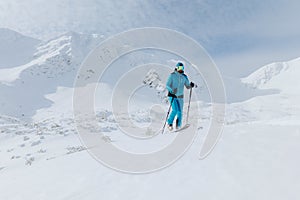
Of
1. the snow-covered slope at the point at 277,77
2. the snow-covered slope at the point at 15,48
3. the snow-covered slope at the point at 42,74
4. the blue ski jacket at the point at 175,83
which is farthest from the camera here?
the snow-covered slope at the point at 277,77

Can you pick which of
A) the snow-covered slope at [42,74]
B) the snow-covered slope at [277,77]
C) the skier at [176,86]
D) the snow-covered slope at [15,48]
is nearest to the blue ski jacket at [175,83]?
the skier at [176,86]

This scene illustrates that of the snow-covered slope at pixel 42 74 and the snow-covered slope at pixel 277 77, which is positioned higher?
the snow-covered slope at pixel 277 77

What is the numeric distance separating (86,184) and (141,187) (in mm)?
1053

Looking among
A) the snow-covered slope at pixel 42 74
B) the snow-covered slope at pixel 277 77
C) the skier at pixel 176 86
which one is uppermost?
the snow-covered slope at pixel 277 77

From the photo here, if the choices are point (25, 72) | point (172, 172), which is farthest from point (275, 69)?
point (172, 172)

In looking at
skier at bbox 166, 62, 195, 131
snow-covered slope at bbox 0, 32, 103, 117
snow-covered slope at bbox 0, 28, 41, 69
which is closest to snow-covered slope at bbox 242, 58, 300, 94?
snow-covered slope at bbox 0, 32, 103, 117

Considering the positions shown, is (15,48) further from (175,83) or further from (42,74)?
(175,83)

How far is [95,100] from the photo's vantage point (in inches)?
1389

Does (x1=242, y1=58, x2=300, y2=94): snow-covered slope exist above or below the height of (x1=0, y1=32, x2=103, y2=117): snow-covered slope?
above

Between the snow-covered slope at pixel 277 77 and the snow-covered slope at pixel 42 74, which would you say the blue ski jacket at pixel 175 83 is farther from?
the snow-covered slope at pixel 277 77

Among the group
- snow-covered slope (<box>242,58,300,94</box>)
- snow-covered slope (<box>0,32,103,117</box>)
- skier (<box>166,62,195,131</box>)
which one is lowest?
skier (<box>166,62,195,131</box>)

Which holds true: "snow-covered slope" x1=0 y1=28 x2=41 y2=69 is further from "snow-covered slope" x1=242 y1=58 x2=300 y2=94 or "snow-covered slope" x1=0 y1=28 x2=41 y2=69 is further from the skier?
"snow-covered slope" x1=242 y1=58 x2=300 y2=94

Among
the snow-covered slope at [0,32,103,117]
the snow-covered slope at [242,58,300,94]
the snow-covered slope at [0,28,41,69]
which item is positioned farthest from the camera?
the snow-covered slope at [242,58,300,94]

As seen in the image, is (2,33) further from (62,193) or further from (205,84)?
(62,193)
